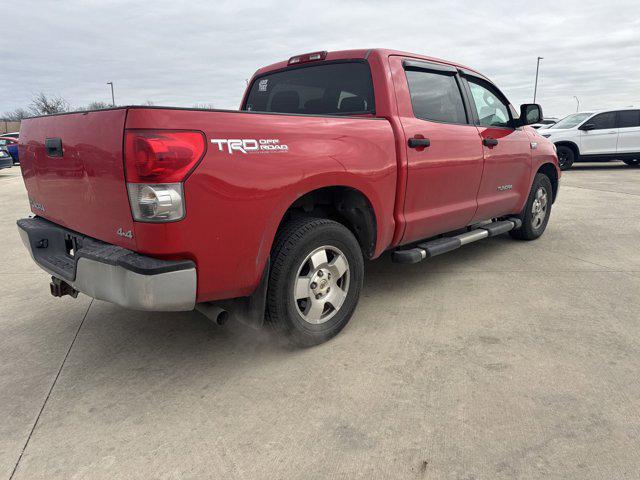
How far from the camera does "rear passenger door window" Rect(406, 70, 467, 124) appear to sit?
3.73 m

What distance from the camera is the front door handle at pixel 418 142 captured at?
3.49 metres

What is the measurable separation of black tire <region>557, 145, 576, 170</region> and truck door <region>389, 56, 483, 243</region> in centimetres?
1158

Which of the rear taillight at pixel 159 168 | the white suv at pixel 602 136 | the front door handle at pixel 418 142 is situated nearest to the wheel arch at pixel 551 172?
the front door handle at pixel 418 142

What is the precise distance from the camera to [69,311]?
3803mm

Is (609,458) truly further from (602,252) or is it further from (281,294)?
(602,252)

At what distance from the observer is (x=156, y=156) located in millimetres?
2162

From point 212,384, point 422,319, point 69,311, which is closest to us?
point 212,384

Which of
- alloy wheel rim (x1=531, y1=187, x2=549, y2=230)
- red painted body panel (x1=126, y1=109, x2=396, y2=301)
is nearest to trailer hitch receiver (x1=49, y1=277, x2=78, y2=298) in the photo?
red painted body panel (x1=126, y1=109, x2=396, y2=301)

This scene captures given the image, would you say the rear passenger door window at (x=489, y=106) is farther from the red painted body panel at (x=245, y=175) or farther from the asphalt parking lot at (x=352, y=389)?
the asphalt parking lot at (x=352, y=389)

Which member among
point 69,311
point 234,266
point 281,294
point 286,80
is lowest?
point 69,311

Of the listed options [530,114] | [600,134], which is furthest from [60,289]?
[600,134]

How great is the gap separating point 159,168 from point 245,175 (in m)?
0.44

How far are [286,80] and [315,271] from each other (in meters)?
1.95

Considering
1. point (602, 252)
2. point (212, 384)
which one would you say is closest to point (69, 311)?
point (212, 384)
